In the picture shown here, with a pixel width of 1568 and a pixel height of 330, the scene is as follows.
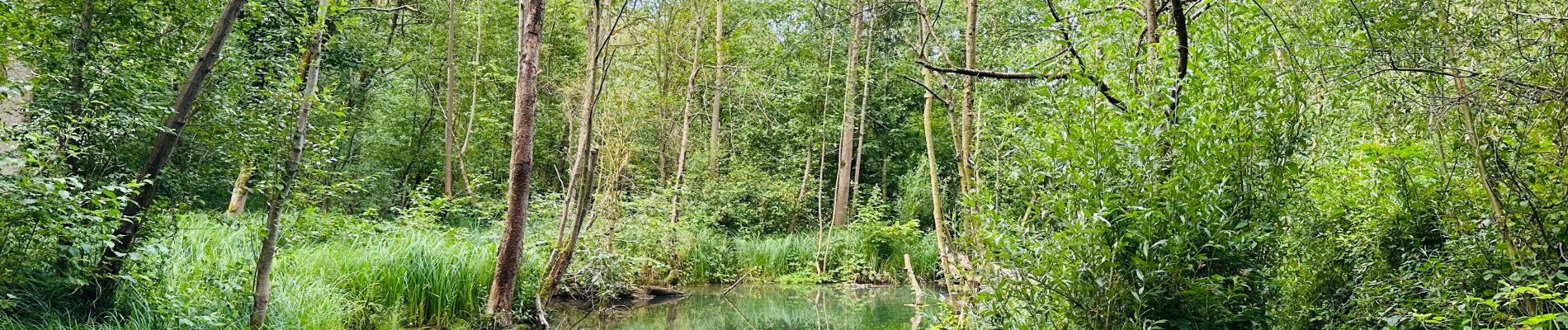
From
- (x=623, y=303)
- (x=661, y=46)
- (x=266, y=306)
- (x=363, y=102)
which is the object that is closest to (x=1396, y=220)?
(x=266, y=306)

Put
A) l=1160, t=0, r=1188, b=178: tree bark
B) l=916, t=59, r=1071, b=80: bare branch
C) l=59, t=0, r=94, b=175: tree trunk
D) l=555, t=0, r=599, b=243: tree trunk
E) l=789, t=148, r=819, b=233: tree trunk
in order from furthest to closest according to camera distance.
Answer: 1. l=789, t=148, r=819, b=233: tree trunk
2. l=555, t=0, r=599, b=243: tree trunk
3. l=59, t=0, r=94, b=175: tree trunk
4. l=916, t=59, r=1071, b=80: bare branch
5. l=1160, t=0, r=1188, b=178: tree bark

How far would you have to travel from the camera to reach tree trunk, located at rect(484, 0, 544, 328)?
5852 mm

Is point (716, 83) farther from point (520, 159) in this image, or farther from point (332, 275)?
point (332, 275)

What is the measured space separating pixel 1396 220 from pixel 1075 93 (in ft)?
7.44

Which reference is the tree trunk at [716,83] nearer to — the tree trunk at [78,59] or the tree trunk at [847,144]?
the tree trunk at [847,144]

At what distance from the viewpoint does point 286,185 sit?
452 cm

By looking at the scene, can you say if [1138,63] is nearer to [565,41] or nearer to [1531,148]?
[1531,148]

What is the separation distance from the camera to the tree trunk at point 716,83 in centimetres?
1333

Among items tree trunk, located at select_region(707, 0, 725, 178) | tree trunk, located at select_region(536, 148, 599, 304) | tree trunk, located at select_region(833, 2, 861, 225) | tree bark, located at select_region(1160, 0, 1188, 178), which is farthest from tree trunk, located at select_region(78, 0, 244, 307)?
tree trunk, located at select_region(833, 2, 861, 225)

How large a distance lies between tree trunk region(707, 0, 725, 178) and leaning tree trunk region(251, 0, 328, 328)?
28.1 feet

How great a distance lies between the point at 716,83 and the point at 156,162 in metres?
10.1

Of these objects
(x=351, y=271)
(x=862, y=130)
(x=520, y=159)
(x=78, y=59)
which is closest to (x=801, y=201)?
(x=862, y=130)

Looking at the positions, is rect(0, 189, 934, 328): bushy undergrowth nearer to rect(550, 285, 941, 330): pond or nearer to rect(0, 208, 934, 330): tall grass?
rect(0, 208, 934, 330): tall grass

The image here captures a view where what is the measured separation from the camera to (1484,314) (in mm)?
3045
